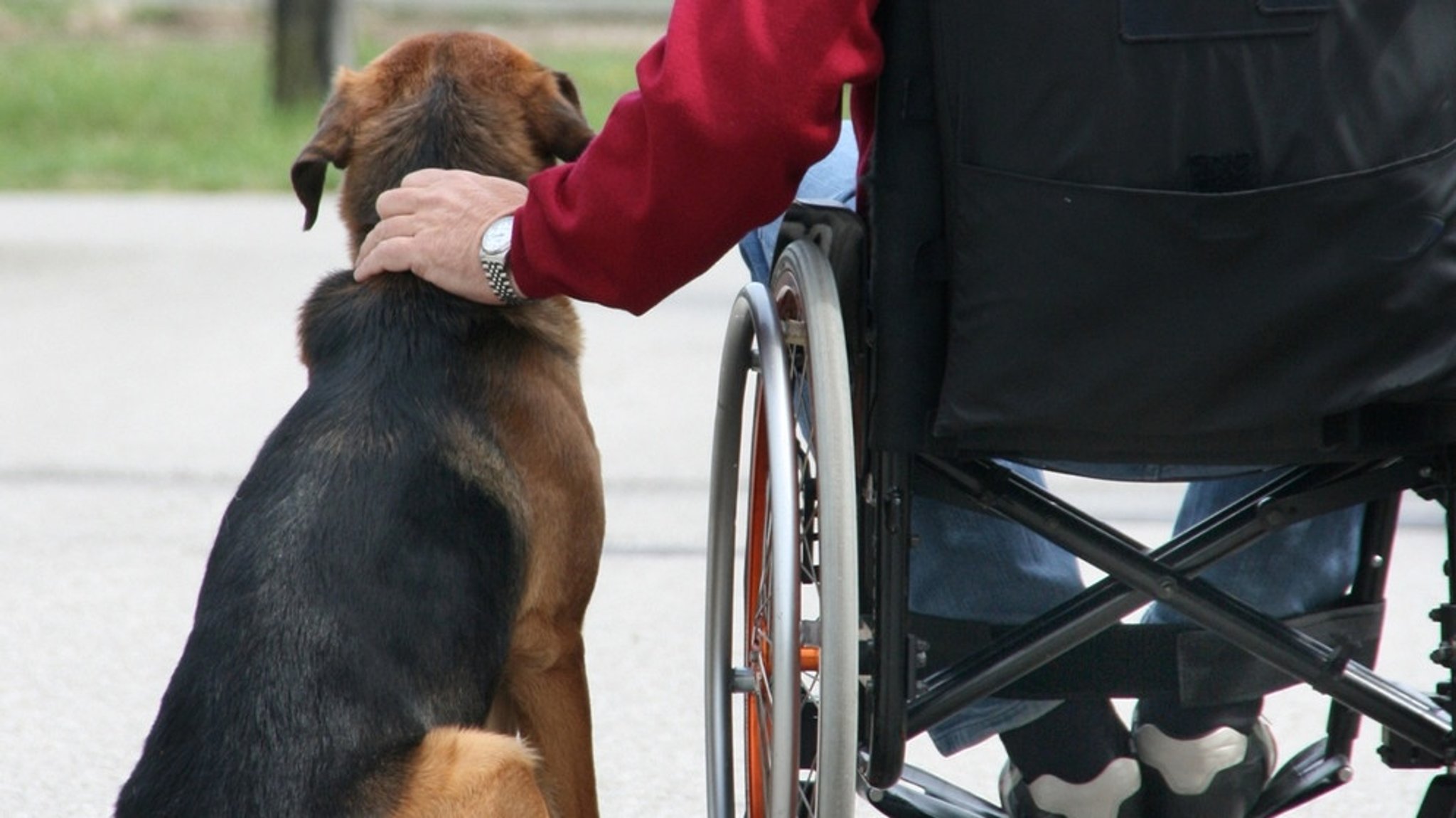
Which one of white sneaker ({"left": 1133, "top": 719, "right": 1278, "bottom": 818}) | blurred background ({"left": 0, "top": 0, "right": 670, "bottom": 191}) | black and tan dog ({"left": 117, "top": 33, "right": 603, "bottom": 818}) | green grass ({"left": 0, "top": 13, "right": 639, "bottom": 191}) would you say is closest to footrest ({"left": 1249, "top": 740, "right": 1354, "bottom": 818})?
white sneaker ({"left": 1133, "top": 719, "right": 1278, "bottom": 818})

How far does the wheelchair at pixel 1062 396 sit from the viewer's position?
2008 millimetres

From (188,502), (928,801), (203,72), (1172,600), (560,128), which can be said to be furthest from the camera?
(203,72)

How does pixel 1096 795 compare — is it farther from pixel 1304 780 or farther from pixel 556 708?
pixel 556 708

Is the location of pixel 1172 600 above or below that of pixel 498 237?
below

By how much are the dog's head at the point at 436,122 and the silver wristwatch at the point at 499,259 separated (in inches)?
18.4

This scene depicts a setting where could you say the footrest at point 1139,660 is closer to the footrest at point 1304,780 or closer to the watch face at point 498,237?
the footrest at point 1304,780

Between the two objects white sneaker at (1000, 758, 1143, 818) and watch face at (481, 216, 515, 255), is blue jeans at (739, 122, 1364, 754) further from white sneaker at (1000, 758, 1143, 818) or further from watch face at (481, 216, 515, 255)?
watch face at (481, 216, 515, 255)

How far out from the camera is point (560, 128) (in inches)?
115

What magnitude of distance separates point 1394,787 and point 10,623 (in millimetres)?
2824

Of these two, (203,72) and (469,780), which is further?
(203,72)

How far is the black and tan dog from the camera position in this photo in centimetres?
224

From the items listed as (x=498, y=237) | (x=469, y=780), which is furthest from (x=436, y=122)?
(x=469, y=780)

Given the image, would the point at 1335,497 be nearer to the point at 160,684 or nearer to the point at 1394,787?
the point at 1394,787

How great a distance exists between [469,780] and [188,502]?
3.05 m
